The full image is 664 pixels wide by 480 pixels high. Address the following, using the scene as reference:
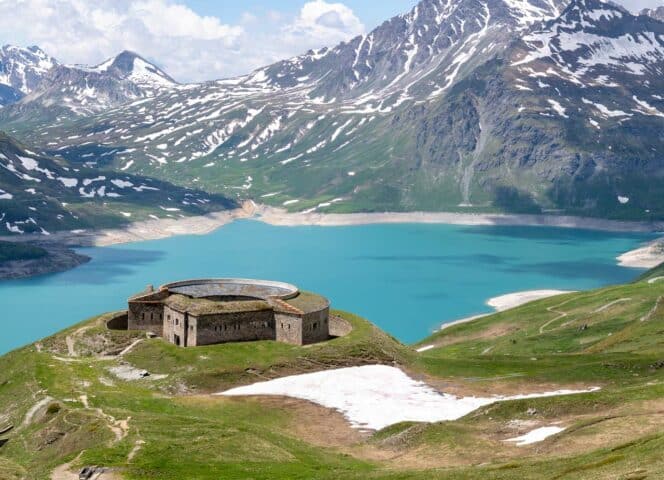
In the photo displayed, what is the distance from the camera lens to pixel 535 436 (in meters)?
55.4

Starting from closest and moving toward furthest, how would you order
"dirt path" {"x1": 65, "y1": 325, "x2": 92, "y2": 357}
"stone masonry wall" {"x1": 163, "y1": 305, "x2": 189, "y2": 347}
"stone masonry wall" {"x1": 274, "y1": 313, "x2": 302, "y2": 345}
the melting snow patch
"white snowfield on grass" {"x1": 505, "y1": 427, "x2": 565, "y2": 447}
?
"white snowfield on grass" {"x1": 505, "y1": 427, "x2": 565, "y2": 447}, "dirt path" {"x1": 65, "y1": 325, "x2": 92, "y2": 357}, "stone masonry wall" {"x1": 274, "y1": 313, "x2": 302, "y2": 345}, "stone masonry wall" {"x1": 163, "y1": 305, "x2": 189, "y2": 347}, the melting snow patch

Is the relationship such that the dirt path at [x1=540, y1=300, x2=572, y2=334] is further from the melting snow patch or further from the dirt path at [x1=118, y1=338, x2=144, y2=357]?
the dirt path at [x1=118, y1=338, x2=144, y2=357]

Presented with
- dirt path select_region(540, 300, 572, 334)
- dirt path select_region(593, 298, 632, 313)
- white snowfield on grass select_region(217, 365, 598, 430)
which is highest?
white snowfield on grass select_region(217, 365, 598, 430)

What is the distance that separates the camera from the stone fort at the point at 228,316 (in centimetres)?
8406

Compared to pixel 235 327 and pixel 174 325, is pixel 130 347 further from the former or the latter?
pixel 235 327

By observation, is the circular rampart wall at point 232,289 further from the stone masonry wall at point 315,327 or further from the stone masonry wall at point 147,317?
the stone masonry wall at point 315,327

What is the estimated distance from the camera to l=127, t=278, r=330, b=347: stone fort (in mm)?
84062

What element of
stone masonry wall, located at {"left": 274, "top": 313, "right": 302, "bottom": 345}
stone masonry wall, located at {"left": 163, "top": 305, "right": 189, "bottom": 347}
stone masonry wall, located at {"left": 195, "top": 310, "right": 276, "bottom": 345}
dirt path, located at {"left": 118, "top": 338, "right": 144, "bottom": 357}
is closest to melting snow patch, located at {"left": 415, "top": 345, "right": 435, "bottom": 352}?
stone masonry wall, located at {"left": 274, "top": 313, "right": 302, "bottom": 345}

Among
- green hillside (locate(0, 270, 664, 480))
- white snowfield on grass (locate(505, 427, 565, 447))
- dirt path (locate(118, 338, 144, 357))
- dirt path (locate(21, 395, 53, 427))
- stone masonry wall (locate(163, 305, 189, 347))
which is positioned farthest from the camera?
stone masonry wall (locate(163, 305, 189, 347))

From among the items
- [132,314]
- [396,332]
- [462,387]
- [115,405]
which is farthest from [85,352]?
[396,332]

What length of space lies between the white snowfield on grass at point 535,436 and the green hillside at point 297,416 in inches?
30.3

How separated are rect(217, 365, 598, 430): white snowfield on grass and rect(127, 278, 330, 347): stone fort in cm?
947

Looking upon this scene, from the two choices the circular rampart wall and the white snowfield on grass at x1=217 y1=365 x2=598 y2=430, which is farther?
the circular rampart wall

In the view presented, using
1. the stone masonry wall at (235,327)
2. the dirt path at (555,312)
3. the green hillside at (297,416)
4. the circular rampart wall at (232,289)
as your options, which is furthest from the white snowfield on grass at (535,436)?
the dirt path at (555,312)
